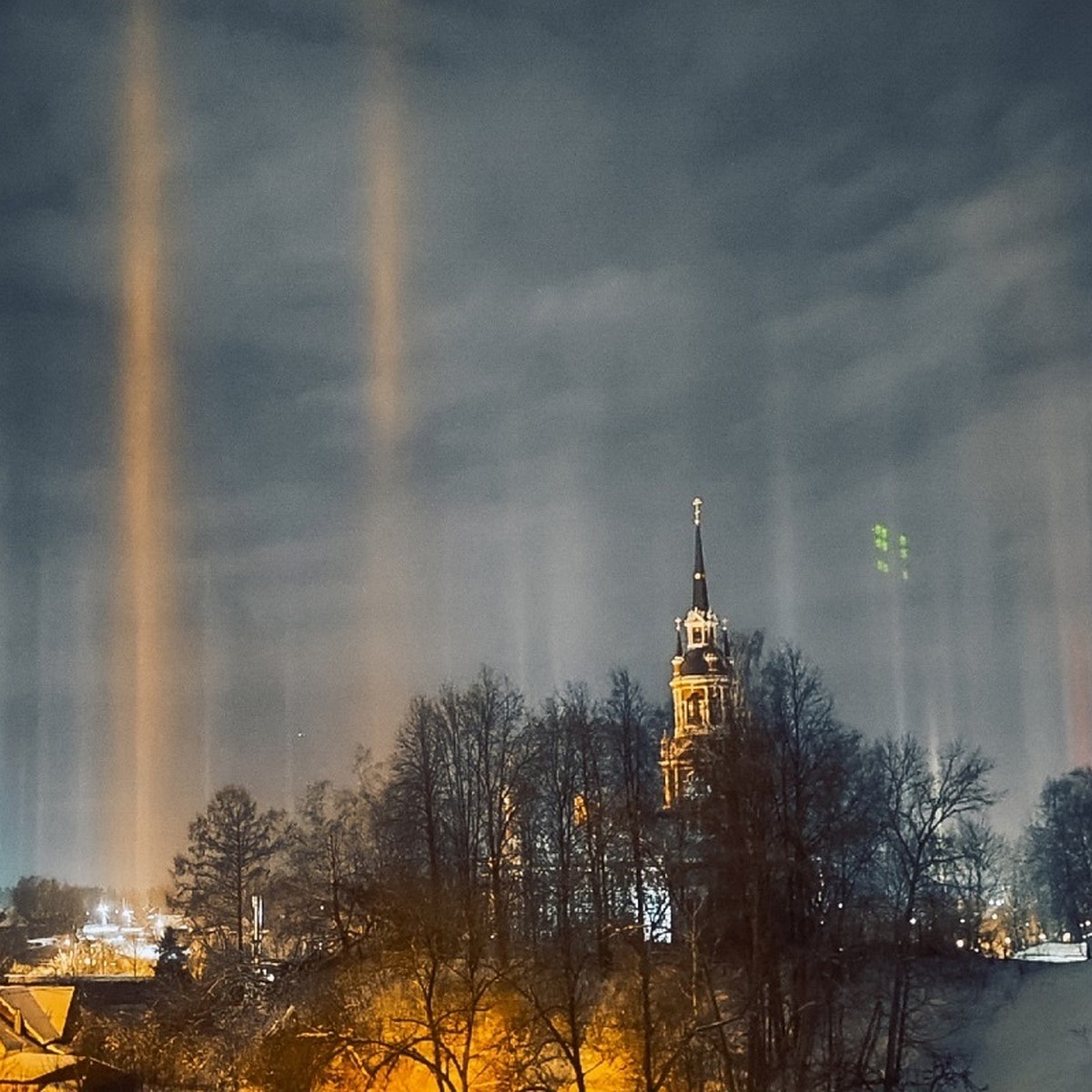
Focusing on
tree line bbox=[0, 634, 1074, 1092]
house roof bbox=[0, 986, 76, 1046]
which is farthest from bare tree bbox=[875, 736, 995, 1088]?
house roof bbox=[0, 986, 76, 1046]

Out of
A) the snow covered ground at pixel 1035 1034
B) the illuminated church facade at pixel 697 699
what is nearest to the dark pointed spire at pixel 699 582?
the illuminated church facade at pixel 697 699

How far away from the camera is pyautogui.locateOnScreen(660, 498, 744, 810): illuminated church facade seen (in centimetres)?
3519

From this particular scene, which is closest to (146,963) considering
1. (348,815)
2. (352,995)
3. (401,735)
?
(348,815)

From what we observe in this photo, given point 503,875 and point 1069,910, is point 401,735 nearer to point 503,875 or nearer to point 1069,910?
point 503,875

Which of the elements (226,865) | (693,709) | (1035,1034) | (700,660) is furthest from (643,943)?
(700,660)

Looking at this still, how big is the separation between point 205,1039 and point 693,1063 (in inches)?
542

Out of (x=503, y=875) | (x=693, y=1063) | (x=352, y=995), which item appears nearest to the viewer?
(x=693, y=1063)

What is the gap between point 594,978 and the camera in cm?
3516

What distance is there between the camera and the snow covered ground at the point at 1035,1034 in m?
35.6

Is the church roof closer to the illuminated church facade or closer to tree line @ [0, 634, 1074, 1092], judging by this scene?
the illuminated church facade

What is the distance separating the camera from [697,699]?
81.6 metres

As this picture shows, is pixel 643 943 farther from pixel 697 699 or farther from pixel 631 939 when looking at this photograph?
pixel 697 699

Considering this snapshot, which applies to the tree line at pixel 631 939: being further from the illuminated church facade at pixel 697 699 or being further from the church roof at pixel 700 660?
the church roof at pixel 700 660

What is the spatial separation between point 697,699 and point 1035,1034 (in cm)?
4285
